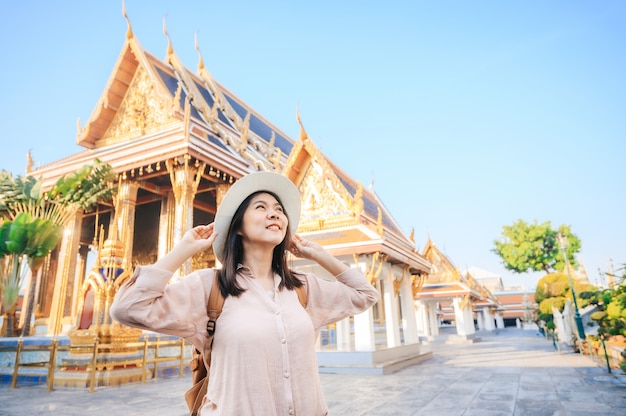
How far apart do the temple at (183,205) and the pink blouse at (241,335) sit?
21.6 feet

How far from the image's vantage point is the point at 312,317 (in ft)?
4.80

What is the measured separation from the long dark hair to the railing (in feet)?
20.0

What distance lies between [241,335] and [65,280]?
12.0 metres

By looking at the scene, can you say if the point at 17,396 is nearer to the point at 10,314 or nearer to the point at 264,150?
the point at 10,314

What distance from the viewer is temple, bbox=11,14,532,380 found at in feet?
26.1

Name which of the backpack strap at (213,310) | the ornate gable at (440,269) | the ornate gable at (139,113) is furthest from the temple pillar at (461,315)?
the backpack strap at (213,310)

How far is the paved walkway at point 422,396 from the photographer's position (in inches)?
173

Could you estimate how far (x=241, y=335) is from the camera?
115cm

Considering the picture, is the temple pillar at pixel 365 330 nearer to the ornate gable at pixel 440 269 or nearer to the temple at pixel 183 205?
the temple at pixel 183 205

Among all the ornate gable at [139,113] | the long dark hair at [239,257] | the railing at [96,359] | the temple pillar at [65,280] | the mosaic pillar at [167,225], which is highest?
the ornate gable at [139,113]

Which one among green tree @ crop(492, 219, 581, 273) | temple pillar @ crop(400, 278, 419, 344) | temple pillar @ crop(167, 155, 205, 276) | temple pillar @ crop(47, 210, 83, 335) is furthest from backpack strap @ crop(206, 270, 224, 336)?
green tree @ crop(492, 219, 581, 273)

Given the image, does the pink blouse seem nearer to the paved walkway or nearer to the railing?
the paved walkway

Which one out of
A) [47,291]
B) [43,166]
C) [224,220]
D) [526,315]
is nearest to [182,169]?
[43,166]

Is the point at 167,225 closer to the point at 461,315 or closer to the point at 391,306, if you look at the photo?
the point at 391,306
